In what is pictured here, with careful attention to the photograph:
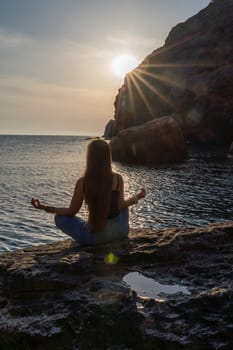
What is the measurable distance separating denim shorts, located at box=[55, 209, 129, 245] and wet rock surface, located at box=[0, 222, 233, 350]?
0.55 feet

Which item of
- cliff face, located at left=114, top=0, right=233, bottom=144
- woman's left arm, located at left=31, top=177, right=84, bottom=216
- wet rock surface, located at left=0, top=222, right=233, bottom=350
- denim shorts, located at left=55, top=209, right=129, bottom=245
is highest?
cliff face, located at left=114, top=0, right=233, bottom=144

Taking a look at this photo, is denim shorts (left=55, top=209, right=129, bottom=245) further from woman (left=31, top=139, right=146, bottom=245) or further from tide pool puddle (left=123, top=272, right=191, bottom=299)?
tide pool puddle (left=123, top=272, right=191, bottom=299)

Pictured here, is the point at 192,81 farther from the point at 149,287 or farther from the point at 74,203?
the point at 149,287

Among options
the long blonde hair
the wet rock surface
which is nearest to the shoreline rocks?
the long blonde hair

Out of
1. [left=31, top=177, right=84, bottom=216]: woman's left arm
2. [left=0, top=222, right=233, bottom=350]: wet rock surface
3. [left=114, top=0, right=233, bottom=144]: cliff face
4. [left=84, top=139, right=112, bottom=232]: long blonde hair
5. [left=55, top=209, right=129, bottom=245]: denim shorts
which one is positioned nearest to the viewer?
[left=0, top=222, right=233, bottom=350]: wet rock surface

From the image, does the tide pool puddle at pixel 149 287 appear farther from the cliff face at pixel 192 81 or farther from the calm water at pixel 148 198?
the cliff face at pixel 192 81

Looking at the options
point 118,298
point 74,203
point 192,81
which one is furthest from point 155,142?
point 118,298

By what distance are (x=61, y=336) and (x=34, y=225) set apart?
12727 mm

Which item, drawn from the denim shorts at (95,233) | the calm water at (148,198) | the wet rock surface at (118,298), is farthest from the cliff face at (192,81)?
the wet rock surface at (118,298)

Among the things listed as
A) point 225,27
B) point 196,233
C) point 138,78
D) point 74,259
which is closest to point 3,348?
point 74,259

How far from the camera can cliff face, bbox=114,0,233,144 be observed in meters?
64.1

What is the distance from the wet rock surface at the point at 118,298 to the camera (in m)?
4.14

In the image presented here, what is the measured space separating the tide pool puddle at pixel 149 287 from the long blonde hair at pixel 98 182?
1.30 meters

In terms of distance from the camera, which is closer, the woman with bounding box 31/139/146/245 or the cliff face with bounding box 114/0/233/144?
the woman with bounding box 31/139/146/245
